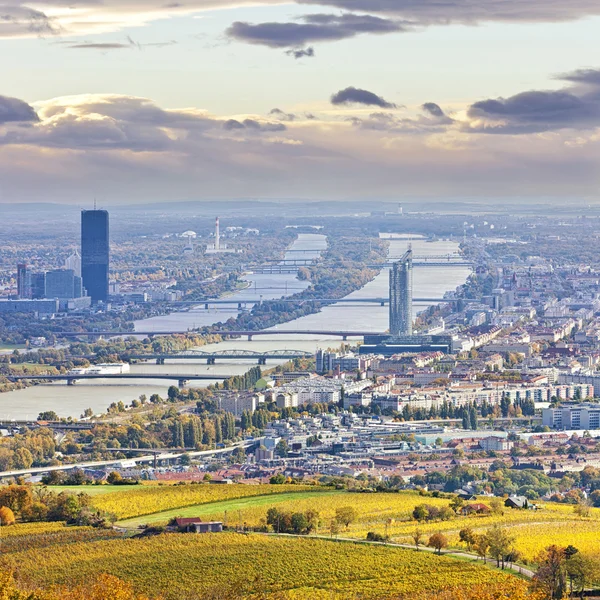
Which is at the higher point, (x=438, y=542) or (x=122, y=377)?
(x=438, y=542)

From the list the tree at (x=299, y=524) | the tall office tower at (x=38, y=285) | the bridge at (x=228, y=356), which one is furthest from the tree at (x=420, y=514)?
the tall office tower at (x=38, y=285)

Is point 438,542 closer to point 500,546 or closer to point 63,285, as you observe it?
point 500,546

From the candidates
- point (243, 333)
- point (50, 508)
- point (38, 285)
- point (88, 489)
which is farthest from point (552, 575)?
point (38, 285)

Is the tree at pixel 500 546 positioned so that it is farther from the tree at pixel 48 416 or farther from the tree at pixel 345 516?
the tree at pixel 48 416

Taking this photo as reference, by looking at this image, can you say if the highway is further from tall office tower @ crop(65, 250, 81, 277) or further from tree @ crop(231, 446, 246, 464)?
tall office tower @ crop(65, 250, 81, 277)

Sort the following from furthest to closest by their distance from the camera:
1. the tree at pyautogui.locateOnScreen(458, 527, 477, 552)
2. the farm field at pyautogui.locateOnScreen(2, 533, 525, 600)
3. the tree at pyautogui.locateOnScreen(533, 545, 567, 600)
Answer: the tree at pyautogui.locateOnScreen(458, 527, 477, 552) → the farm field at pyautogui.locateOnScreen(2, 533, 525, 600) → the tree at pyautogui.locateOnScreen(533, 545, 567, 600)

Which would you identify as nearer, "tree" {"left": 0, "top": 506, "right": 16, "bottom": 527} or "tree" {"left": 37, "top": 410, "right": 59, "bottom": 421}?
"tree" {"left": 0, "top": 506, "right": 16, "bottom": 527}

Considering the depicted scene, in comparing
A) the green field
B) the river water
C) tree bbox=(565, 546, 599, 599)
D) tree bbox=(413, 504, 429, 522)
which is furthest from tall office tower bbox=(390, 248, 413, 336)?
tree bbox=(565, 546, 599, 599)
